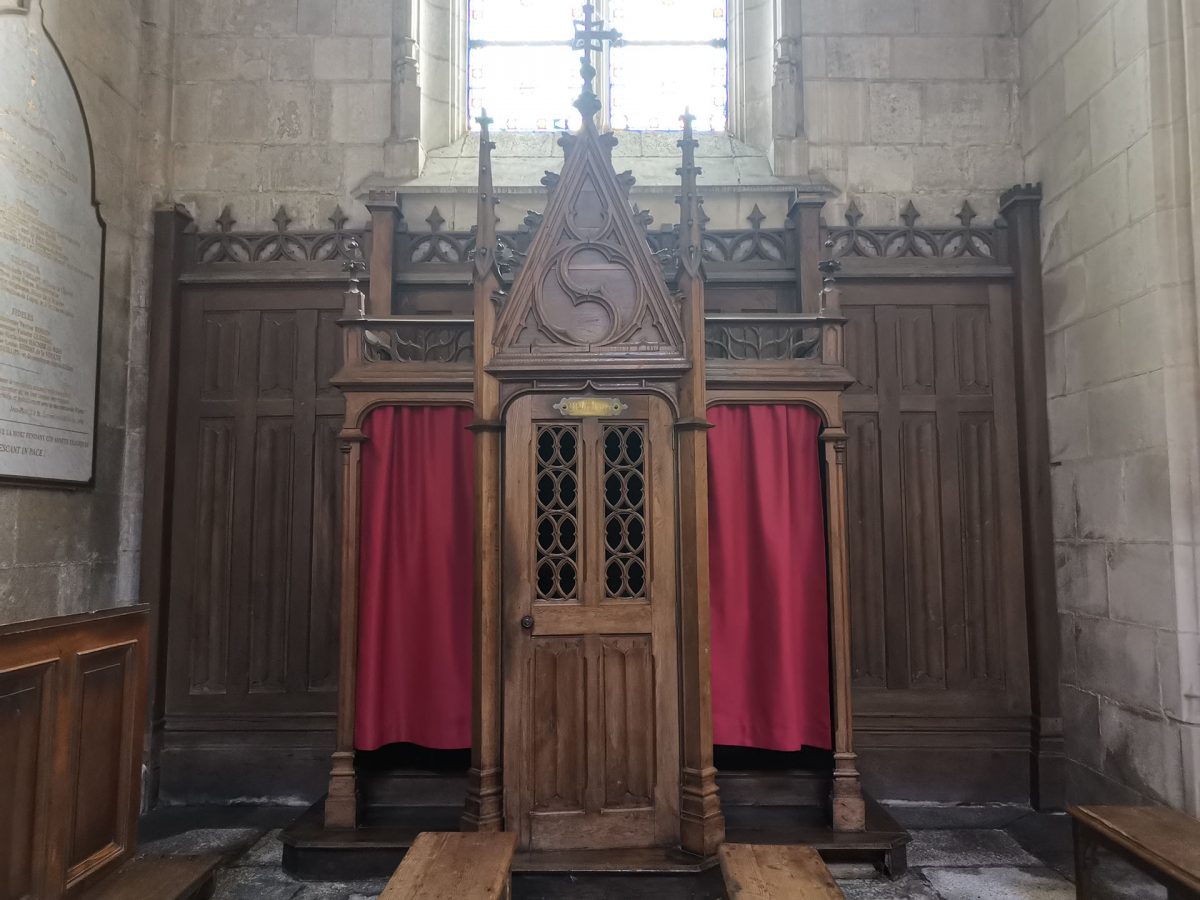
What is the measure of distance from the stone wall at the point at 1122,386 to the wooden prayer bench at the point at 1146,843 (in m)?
0.85

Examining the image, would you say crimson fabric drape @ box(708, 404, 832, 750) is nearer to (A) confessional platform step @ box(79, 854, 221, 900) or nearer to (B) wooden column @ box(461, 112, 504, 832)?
(B) wooden column @ box(461, 112, 504, 832)

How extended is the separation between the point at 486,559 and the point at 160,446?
6.79ft

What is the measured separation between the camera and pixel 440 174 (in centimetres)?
425

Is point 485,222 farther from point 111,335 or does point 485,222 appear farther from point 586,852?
point 586,852

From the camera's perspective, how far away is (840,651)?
3086 millimetres

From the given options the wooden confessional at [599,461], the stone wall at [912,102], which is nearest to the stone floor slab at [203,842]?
the wooden confessional at [599,461]

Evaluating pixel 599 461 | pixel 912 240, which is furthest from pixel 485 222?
pixel 912 240

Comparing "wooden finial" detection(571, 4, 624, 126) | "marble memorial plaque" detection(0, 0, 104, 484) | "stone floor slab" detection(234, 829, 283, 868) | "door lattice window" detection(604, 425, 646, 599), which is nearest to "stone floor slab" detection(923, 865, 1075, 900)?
"door lattice window" detection(604, 425, 646, 599)

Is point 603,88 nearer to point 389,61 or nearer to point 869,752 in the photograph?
point 389,61

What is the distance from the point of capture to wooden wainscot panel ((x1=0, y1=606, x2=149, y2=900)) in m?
1.91

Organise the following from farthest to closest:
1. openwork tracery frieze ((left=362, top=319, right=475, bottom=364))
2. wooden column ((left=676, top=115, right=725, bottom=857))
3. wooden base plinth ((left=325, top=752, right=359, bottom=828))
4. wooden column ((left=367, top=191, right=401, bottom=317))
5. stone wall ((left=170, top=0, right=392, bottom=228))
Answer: stone wall ((left=170, top=0, right=392, bottom=228))
wooden column ((left=367, top=191, right=401, bottom=317))
openwork tracery frieze ((left=362, top=319, right=475, bottom=364))
wooden base plinth ((left=325, top=752, right=359, bottom=828))
wooden column ((left=676, top=115, right=725, bottom=857))

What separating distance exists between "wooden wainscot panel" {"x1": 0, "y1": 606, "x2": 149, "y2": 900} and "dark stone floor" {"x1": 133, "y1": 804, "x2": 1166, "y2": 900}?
2.64 feet

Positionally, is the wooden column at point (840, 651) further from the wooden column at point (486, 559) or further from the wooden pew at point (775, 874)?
the wooden column at point (486, 559)

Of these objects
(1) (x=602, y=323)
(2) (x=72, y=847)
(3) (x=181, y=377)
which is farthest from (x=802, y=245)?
(2) (x=72, y=847)
